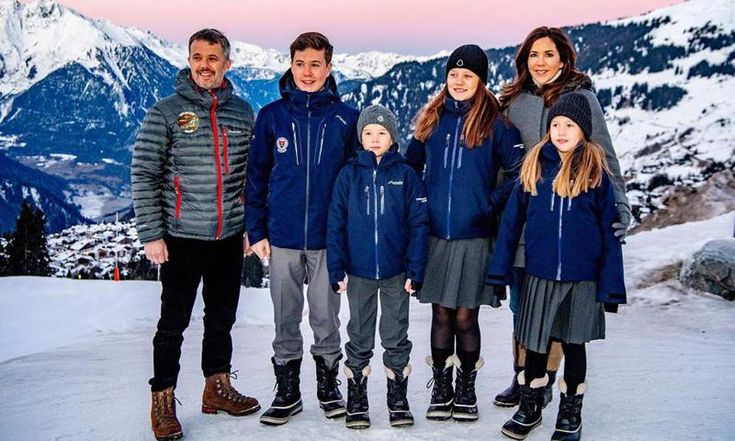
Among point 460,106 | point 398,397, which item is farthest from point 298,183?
point 398,397

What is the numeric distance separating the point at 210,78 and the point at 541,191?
2.26 m

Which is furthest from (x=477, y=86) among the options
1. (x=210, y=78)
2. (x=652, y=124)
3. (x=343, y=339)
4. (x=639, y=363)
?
(x=652, y=124)

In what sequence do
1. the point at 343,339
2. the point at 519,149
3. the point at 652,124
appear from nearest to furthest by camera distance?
the point at 519,149 → the point at 343,339 → the point at 652,124

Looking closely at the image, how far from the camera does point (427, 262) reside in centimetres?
400

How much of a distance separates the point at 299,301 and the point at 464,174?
1.45m

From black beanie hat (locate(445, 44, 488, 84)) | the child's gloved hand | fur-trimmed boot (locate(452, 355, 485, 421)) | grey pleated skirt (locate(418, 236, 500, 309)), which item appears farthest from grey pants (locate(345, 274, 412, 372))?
black beanie hat (locate(445, 44, 488, 84))

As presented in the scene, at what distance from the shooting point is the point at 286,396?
13.6 feet

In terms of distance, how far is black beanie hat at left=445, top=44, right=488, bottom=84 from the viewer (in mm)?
3965

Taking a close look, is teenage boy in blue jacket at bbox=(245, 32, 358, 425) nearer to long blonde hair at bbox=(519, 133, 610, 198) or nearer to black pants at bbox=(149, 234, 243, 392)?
black pants at bbox=(149, 234, 243, 392)

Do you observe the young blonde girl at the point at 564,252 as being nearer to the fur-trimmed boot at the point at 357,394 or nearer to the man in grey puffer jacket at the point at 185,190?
the fur-trimmed boot at the point at 357,394

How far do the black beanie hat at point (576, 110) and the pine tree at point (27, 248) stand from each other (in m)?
57.2

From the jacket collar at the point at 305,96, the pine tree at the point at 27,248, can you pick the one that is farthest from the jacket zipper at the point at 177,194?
the pine tree at the point at 27,248

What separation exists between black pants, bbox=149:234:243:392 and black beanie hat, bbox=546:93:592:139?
2296 millimetres

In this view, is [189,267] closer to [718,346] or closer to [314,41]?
[314,41]
